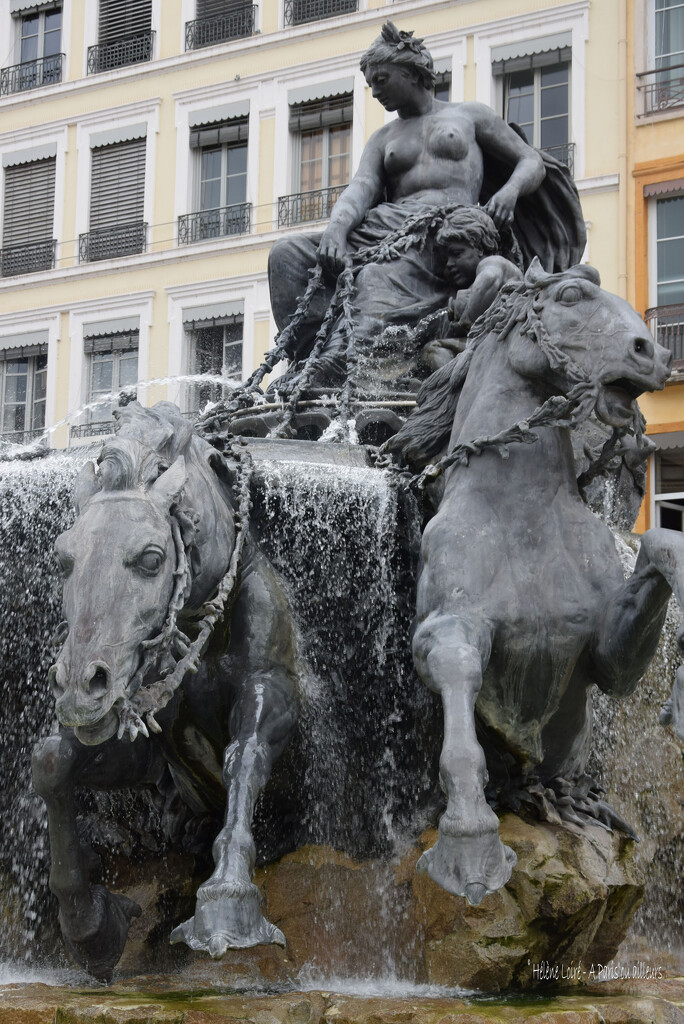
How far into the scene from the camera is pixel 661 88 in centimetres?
2331

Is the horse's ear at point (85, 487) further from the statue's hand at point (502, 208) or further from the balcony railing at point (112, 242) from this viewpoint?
the balcony railing at point (112, 242)

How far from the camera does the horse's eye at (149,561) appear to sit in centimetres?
410

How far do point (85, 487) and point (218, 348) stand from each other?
73.1ft

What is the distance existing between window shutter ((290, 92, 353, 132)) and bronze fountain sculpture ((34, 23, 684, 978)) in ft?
70.8

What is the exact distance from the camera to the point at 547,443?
494 cm

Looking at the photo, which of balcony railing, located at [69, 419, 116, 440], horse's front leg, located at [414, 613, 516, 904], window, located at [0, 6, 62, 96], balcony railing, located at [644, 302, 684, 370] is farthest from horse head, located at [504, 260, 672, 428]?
window, located at [0, 6, 62, 96]

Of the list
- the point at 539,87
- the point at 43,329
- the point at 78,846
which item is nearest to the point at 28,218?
the point at 43,329

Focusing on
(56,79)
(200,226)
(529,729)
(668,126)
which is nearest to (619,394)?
(529,729)

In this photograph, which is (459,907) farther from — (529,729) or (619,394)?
(619,394)

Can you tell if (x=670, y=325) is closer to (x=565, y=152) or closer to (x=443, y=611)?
(x=565, y=152)

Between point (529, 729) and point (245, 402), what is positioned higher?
point (245, 402)

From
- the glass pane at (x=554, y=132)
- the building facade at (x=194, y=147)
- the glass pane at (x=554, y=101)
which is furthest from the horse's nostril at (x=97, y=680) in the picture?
the glass pane at (x=554, y=101)

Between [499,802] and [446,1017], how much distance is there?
1.11 metres

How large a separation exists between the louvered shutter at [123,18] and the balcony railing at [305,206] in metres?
5.55
